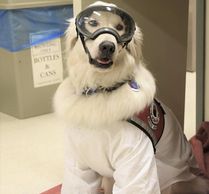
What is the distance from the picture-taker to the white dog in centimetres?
99

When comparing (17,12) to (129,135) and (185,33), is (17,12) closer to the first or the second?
(185,33)

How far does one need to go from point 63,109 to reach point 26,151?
83 centimetres

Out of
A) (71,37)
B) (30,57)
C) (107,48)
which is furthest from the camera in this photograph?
(30,57)

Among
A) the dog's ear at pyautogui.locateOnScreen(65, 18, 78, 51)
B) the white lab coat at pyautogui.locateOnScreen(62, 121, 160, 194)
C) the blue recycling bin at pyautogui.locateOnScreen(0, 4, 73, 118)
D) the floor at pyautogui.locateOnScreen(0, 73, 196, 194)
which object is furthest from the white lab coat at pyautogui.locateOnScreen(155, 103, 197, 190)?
the blue recycling bin at pyautogui.locateOnScreen(0, 4, 73, 118)

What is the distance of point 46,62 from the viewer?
231cm

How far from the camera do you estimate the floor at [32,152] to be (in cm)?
156

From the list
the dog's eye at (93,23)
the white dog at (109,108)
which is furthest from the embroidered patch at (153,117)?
the dog's eye at (93,23)

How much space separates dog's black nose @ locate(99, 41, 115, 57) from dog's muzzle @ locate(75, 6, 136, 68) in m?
0.04

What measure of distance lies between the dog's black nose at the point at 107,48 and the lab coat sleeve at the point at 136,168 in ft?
0.68

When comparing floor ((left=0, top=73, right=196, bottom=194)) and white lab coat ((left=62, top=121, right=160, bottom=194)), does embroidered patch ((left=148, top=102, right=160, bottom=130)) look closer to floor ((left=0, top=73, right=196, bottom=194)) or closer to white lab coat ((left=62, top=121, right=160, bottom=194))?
white lab coat ((left=62, top=121, right=160, bottom=194))

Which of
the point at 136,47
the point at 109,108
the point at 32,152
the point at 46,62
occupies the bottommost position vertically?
the point at 32,152

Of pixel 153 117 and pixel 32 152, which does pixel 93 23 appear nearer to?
pixel 153 117

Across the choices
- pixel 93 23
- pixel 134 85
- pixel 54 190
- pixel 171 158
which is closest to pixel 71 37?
pixel 93 23

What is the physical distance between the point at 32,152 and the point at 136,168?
0.93 m
